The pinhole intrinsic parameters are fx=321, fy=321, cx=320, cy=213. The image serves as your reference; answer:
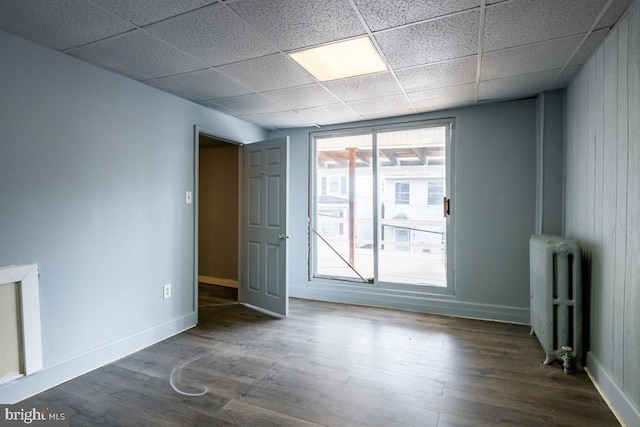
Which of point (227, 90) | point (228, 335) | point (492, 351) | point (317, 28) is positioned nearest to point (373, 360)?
point (492, 351)

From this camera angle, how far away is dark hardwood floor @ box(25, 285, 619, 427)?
1.83 meters

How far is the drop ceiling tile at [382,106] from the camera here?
10.5 ft

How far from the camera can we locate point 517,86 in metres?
2.87

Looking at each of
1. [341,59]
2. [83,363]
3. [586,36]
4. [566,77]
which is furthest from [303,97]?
[83,363]

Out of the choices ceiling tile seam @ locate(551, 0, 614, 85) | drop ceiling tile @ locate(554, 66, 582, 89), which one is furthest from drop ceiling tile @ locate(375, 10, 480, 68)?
drop ceiling tile @ locate(554, 66, 582, 89)

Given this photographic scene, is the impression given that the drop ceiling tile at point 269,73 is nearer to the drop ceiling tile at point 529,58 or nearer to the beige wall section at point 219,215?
the drop ceiling tile at point 529,58

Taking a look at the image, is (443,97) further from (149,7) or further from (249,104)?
(149,7)

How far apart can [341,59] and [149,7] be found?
4.05ft

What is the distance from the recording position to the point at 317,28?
190cm

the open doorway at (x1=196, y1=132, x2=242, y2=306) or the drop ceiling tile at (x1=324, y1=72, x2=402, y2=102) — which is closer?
the drop ceiling tile at (x1=324, y1=72, x2=402, y2=102)

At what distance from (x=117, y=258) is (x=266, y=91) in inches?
75.1

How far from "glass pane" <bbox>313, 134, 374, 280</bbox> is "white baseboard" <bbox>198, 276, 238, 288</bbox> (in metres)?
1.42

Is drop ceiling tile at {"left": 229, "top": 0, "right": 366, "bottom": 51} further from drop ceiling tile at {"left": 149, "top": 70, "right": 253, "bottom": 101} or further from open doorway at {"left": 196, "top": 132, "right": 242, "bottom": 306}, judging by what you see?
open doorway at {"left": 196, "top": 132, "right": 242, "bottom": 306}

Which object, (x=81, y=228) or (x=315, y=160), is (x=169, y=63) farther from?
(x=315, y=160)
